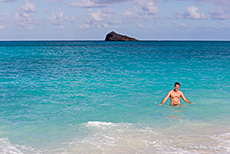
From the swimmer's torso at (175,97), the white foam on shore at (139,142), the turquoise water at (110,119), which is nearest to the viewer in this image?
the white foam on shore at (139,142)

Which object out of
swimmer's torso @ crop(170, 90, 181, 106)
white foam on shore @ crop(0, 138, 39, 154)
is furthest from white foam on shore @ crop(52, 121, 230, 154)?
swimmer's torso @ crop(170, 90, 181, 106)

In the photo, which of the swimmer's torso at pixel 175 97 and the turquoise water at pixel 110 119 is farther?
the swimmer's torso at pixel 175 97

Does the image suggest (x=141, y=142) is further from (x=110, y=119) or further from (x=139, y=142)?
(x=110, y=119)

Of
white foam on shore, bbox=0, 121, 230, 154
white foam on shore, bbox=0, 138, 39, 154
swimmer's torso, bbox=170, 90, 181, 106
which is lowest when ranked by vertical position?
white foam on shore, bbox=0, 138, 39, 154

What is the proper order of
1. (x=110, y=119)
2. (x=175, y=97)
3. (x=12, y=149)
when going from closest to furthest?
(x=12, y=149) < (x=110, y=119) < (x=175, y=97)

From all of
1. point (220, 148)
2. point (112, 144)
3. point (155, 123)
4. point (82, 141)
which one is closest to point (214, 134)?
point (220, 148)

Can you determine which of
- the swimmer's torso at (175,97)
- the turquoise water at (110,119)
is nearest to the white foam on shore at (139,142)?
the turquoise water at (110,119)

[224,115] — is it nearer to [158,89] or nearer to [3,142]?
[158,89]

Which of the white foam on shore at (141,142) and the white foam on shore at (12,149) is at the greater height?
the white foam on shore at (141,142)

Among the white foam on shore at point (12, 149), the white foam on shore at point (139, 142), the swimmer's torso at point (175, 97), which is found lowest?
the white foam on shore at point (12, 149)

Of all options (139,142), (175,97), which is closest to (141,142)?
(139,142)

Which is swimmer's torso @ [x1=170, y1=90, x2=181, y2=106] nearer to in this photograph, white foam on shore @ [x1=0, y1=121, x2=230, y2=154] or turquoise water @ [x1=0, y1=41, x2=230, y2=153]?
turquoise water @ [x1=0, y1=41, x2=230, y2=153]

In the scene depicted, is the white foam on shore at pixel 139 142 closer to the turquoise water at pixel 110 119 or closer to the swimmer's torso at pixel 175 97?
the turquoise water at pixel 110 119

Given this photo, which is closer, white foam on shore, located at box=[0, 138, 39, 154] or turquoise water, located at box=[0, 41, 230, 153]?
white foam on shore, located at box=[0, 138, 39, 154]
